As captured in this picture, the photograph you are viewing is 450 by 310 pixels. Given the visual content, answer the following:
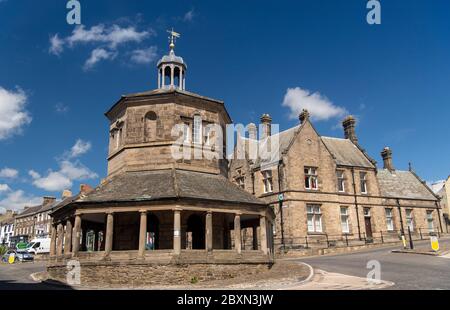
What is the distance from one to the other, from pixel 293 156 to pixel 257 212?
13697 millimetres

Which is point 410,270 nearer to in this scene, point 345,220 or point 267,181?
point 345,220

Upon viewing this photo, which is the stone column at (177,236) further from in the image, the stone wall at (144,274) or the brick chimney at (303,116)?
the brick chimney at (303,116)

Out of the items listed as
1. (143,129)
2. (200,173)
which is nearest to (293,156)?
(200,173)

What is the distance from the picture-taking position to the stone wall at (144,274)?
51.6ft

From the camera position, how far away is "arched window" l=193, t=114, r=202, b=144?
2214 centimetres

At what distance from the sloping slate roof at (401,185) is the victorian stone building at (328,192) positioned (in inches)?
5.4

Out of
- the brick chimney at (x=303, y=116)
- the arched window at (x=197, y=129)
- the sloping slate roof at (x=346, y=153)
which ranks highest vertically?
the brick chimney at (x=303, y=116)

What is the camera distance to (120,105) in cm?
2262

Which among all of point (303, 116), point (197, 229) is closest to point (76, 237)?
point (197, 229)

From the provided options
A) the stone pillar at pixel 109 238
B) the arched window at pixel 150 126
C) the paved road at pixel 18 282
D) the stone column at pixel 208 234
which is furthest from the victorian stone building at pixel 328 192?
the paved road at pixel 18 282

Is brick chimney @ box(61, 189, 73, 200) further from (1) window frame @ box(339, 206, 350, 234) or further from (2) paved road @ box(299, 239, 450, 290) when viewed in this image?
(2) paved road @ box(299, 239, 450, 290)

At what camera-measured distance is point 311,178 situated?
32.5 meters

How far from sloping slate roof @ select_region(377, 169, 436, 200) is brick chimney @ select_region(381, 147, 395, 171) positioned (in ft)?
2.76

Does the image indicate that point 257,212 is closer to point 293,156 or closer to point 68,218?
point 68,218
